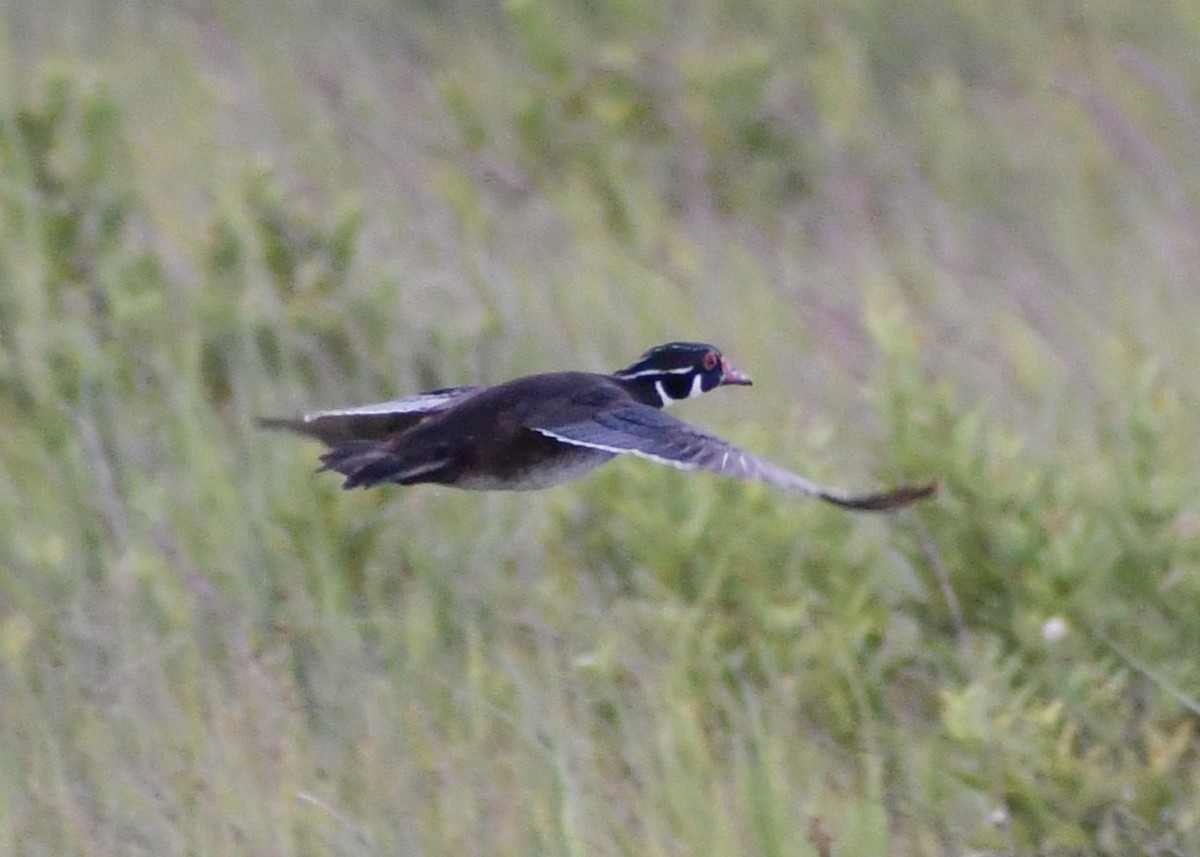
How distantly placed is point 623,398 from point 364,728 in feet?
2.45

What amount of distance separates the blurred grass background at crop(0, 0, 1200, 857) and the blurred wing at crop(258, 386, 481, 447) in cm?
39

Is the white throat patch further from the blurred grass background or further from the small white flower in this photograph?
the small white flower

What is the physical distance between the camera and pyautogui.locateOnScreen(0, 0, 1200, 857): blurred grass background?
345 centimetres

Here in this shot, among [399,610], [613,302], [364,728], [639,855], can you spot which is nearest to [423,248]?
[613,302]

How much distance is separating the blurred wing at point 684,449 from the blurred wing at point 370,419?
16.2 inches

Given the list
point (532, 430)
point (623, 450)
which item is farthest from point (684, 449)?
Result: point (532, 430)

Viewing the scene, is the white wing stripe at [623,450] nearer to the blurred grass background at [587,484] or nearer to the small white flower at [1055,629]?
the blurred grass background at [587,484]

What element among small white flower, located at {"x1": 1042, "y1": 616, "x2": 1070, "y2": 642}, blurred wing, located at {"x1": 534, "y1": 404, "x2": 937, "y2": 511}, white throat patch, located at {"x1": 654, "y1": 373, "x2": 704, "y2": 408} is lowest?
small white flower, located at {"x1": 1042, "y1": 616, "x2": 1070, "y2": 642}

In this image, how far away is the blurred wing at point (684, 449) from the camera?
2.61 m

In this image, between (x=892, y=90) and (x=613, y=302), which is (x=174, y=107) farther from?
(x=892, y=90)

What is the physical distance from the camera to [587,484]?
422 centimetres

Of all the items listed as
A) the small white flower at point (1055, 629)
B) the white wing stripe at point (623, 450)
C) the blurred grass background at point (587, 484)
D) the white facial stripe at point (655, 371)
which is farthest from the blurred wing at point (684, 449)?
the small white flower at point (1055, 629)

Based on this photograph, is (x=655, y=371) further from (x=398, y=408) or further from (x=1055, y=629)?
(x=1055, y=629)

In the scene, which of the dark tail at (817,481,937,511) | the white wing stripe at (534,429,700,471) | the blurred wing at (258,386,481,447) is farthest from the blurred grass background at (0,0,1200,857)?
the dark tail at (817,481,937,511)
